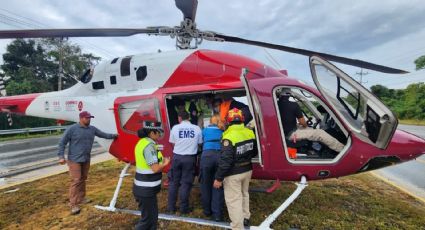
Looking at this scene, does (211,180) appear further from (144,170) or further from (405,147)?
(405,147)

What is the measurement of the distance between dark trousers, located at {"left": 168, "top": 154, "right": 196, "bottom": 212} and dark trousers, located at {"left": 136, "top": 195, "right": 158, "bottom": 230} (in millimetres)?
1102

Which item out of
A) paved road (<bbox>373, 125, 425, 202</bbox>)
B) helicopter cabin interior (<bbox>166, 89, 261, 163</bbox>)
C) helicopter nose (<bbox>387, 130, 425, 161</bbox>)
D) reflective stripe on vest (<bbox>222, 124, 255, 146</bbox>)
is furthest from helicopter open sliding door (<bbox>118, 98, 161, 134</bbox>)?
paved road (<bbox>373, 125, 425, 202</bbox>)

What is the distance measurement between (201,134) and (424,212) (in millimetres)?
4661

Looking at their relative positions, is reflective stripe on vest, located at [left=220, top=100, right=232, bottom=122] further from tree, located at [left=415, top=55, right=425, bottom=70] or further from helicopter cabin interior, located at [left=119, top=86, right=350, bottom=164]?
tree, located at [left=415, top=55, right=425, bottom=70]

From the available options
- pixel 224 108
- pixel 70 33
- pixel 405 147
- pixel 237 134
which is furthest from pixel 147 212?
pixel 405 147

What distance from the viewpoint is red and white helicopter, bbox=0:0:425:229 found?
4402 millimetres

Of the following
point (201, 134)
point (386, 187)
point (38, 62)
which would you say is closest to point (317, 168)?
point (201, 134)

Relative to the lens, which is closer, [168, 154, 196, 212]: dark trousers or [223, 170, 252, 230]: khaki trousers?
[223, 170, 252, 230]: khaki trousers

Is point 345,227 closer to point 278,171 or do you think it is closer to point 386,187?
point 278,171

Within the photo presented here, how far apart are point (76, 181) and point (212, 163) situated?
294 centimetres

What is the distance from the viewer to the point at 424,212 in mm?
5625

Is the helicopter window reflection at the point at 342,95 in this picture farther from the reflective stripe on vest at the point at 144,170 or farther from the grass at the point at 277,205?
the reflective stripe on vest at the point at 144,170

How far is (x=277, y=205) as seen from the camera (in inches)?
235

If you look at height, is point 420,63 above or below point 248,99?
above
